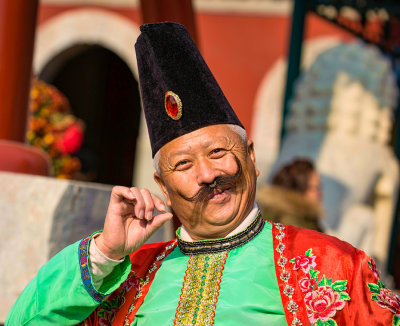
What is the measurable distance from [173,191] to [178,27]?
19.6 inches

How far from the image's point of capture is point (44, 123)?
5.99m

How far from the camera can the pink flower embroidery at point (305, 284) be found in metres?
1.69

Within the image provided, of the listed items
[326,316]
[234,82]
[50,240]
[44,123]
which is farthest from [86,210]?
[234,82]

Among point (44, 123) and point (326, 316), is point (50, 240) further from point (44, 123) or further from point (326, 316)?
point (44, 123)

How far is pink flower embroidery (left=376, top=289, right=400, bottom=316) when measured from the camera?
161 centimetres

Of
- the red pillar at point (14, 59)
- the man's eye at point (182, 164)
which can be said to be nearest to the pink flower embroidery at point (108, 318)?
the man's eye at point (182, 164)

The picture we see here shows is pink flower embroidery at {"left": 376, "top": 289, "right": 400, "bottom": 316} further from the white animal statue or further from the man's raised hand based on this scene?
the white animal statue

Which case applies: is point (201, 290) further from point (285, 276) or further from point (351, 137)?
point (351, 137)

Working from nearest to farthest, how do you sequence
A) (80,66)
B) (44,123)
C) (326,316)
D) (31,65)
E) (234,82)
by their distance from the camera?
(326,316)
(31,65)
(44,123)
(234,82)
(80,66)

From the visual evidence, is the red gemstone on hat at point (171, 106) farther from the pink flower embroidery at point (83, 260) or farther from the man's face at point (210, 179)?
the pink flower embroidery at point (83, 260)

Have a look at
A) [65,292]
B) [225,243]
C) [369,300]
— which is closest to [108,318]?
[65,292]

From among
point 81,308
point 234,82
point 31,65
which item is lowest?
point 81,308

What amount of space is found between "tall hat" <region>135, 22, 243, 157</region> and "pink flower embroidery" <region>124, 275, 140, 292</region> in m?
0.39

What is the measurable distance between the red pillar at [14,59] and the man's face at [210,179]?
1582 mm
